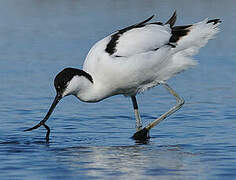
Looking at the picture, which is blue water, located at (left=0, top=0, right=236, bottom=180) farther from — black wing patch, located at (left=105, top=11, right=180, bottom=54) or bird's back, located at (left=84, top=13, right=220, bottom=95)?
black wing patch, located at (left=105, top=11, right=180, bottom=54)

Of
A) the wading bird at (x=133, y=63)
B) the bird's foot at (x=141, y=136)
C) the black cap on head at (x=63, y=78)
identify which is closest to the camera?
the black cap on head at (x=63, y=78)

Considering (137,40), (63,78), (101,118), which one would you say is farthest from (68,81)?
(101,118)

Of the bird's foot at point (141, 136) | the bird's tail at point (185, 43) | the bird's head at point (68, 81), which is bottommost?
the bird's foot at point (141, 136)

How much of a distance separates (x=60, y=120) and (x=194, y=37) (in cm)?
215

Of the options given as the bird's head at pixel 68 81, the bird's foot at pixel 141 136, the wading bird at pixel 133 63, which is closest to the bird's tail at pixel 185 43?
the wading bird at pixel 133 63

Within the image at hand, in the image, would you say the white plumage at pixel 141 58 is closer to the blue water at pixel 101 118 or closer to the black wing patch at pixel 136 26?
the black wing patch at pixel 136 26

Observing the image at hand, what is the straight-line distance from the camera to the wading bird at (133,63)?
884cm

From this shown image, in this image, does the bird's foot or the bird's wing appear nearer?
the bird's wing

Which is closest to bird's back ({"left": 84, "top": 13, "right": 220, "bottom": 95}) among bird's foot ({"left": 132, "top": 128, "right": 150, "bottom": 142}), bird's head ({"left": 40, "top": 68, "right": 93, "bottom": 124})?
bird's head ({"left": 40, "top": 68, "right": 93, "bottom": 124})

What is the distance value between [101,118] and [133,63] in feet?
5.21

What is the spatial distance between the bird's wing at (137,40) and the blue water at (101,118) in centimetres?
109

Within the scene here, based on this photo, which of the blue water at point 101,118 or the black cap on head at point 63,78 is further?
the black cap on head at point 63,78

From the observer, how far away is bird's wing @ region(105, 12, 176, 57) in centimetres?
897

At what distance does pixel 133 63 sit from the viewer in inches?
352
